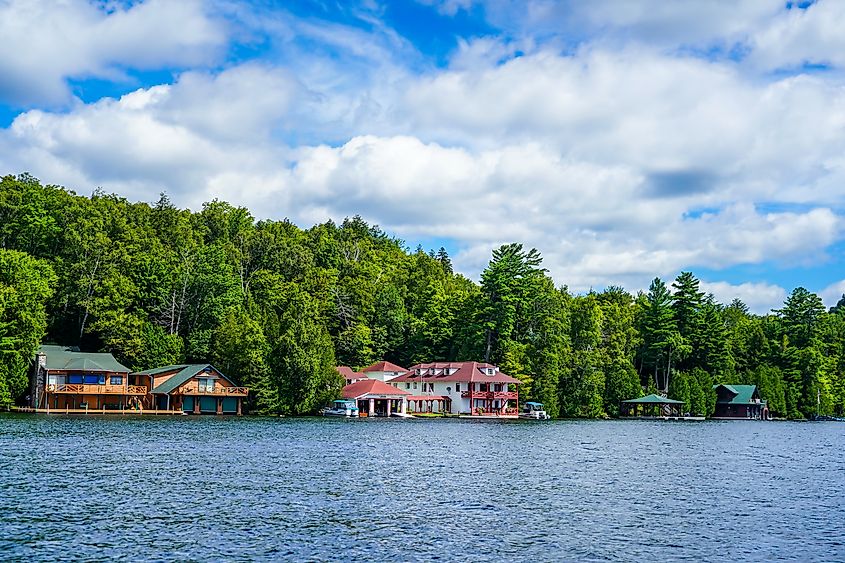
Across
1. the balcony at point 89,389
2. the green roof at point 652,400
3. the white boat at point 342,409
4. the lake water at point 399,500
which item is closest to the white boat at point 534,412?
the green roof at point 652,400

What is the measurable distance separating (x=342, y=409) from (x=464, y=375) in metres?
16.3

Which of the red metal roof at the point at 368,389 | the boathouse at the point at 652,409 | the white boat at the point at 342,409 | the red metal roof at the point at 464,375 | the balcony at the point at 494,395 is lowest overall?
the boathouse at the point at 652,409

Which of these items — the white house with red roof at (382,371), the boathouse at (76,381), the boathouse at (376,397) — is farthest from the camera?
the white house with red roof at (382,371)

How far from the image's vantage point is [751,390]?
362ft

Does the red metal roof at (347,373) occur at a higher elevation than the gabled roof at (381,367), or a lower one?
lower

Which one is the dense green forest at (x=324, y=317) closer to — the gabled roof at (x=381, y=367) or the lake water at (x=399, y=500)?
the gabled roof at (x=381, y=367)

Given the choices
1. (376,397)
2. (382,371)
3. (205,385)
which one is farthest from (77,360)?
(382,371)

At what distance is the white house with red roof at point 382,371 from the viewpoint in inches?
3903

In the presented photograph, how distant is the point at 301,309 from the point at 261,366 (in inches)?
500

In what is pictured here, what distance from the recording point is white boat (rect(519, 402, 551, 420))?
306ft

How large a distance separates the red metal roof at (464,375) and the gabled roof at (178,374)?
80.7 feet

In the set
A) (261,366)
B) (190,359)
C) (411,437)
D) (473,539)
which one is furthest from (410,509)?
(190,359)

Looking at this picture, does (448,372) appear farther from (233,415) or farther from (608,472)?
(608,472)

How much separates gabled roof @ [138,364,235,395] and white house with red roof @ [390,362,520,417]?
80.4 feet
